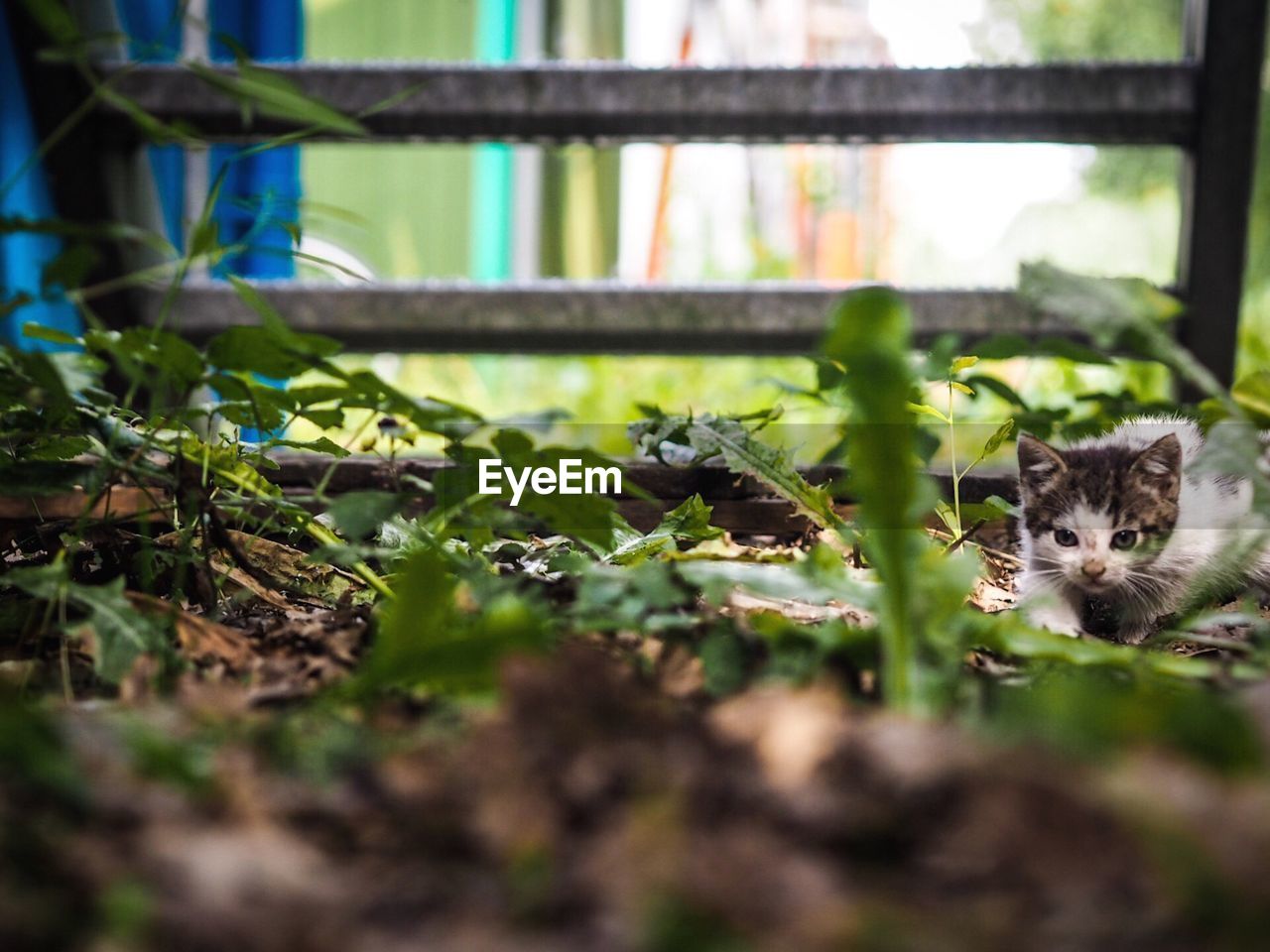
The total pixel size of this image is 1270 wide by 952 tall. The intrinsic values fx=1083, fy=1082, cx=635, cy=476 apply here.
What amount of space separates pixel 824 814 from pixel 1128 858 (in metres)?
0.12

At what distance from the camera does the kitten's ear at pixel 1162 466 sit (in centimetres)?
155

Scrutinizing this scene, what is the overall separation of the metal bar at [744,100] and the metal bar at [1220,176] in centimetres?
4

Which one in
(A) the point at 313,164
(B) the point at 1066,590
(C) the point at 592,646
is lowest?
(B) the point at 1066,590

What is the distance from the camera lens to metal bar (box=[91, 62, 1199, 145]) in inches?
71.0

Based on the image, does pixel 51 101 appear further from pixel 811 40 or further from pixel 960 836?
pixel 811 40

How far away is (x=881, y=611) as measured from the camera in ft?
2.11

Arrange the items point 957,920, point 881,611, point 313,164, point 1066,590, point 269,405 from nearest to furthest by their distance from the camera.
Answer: point 957,920, point 881,611, point 269,405, point 1066,590, point 313,164

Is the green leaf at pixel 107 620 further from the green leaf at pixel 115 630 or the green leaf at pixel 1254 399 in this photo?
the green leaf at pixel 1254 399

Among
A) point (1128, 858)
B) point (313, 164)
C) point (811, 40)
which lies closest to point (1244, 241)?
point (1128, 858)

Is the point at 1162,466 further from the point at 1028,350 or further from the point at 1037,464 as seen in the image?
the point at 1028,350

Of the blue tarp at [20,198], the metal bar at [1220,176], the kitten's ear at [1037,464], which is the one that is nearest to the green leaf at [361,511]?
the kitten's ear at [1037,464]

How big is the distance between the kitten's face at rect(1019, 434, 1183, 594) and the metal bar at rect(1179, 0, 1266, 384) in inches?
13.2

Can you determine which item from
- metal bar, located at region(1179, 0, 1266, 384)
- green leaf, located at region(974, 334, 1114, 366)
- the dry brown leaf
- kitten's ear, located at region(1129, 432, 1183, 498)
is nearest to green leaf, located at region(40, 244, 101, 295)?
the dry brown leaf

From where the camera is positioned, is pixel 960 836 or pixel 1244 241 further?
pixel 1244 241
